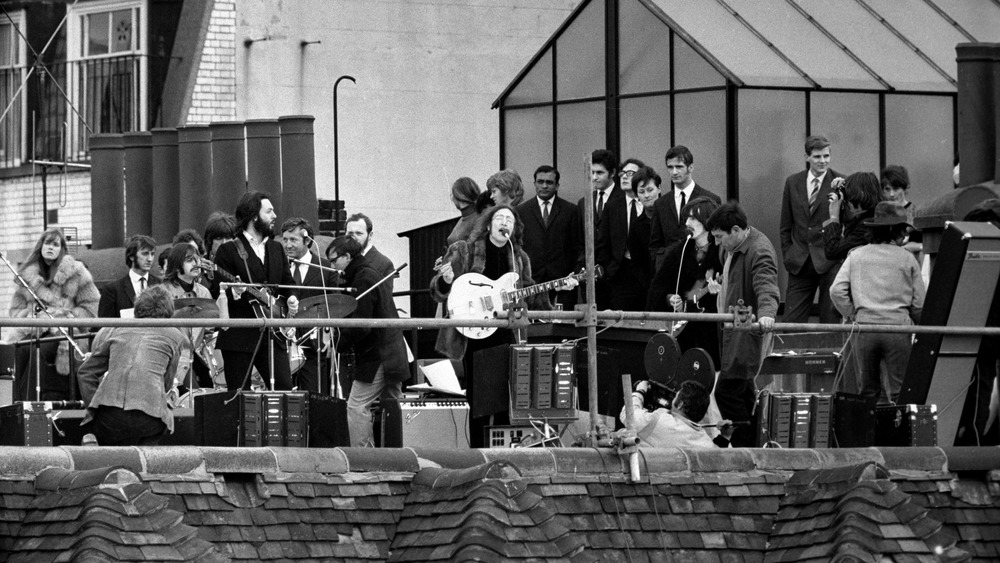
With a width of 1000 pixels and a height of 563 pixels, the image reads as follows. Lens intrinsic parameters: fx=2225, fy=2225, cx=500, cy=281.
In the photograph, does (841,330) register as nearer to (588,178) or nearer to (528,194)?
(588,178)

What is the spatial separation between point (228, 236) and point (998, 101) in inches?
294

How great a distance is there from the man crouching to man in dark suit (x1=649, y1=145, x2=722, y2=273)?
4.59m

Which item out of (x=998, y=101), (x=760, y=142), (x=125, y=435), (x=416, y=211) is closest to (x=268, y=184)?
(x=416, y=211)

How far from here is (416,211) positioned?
33.1m

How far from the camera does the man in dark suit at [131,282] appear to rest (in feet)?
61.0

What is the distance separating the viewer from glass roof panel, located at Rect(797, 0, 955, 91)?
2447 centimetres

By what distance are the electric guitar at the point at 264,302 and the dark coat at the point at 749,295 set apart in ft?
11.2

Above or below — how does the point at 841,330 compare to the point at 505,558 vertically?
above

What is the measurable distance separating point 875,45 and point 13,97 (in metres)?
15.1

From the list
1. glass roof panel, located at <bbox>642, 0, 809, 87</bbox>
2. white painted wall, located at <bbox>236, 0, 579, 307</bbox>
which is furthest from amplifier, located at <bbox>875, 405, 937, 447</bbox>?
white painted wall, located at <bbox>236, 0, 579, 307</bbox>

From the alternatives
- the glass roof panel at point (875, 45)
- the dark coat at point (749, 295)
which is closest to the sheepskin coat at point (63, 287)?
the dark coat at point (749, 295)

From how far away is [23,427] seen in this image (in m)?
16.5

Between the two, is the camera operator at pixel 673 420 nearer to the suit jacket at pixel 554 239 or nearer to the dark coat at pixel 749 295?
the dark coat at pixel 749 295

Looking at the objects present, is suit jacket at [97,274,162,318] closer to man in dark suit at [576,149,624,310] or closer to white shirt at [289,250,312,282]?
white shirt at [289,250,312,282]
